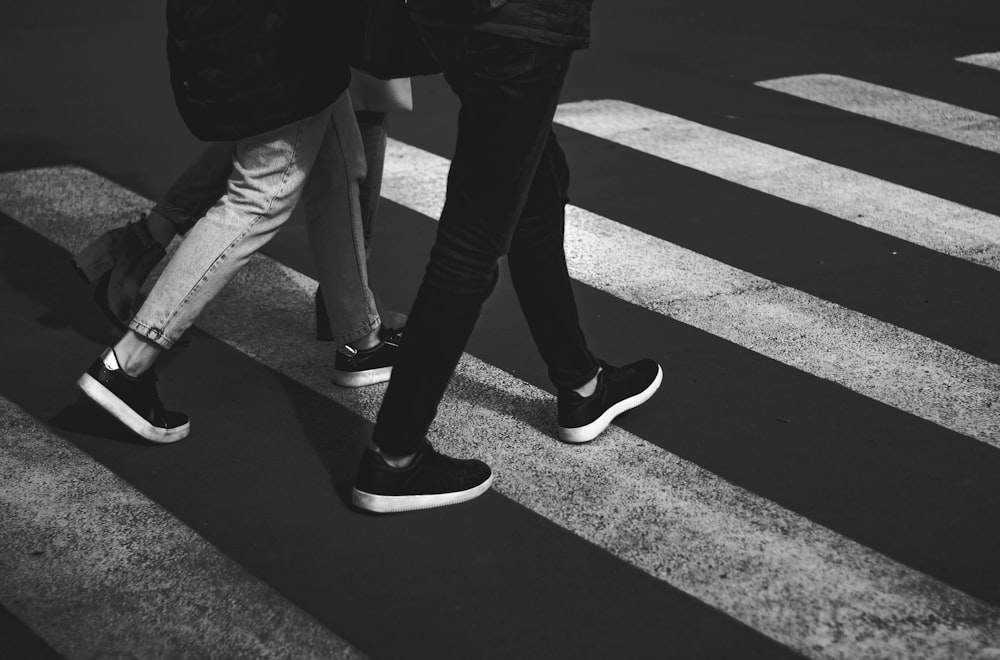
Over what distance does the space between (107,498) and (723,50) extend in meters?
6.57

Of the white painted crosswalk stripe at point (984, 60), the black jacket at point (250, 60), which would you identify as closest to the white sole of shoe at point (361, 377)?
the black jacket at point (250, 60)

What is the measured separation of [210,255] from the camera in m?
3.62

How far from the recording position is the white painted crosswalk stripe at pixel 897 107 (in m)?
7.21

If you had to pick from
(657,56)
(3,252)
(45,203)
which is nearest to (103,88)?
(45,203)

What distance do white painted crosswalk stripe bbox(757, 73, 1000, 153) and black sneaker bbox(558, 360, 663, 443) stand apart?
3.73 m

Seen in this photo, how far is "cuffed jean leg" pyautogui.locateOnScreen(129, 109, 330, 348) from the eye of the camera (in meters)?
3.61

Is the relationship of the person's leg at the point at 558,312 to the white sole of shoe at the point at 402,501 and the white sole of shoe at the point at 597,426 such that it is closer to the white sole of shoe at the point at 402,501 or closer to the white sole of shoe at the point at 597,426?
the white sole of shoe at the point at 597,426

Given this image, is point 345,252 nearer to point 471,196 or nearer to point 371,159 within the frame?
point 371,159

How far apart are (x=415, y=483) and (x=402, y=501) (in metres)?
0.06

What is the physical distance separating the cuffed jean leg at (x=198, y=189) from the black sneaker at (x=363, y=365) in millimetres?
621

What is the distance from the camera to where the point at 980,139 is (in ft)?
23.3

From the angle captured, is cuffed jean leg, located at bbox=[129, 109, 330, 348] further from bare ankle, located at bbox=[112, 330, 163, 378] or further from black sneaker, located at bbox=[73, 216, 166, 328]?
black sneaker, located at bbox=[73, 216, 166, 328]

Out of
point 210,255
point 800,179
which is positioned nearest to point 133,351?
point 210,255

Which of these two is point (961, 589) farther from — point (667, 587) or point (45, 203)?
point (45, 203)
